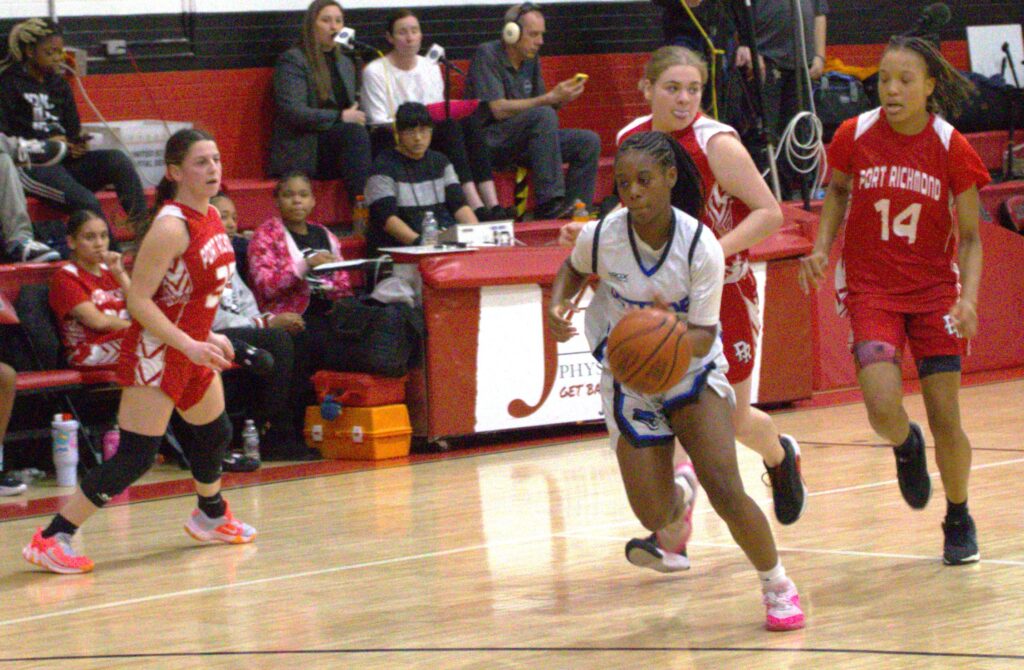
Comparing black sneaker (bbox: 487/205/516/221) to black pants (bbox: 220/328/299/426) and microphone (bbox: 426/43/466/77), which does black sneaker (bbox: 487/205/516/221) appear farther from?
black pants (bbox: 220/328/299/426)

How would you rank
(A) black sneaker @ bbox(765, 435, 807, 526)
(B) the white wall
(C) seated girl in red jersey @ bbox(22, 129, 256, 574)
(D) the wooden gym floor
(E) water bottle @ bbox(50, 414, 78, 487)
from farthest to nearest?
(B) the white wall, (E) water bottle @ bbox(50, 414, 78, 487), (C) seated girl in red jersey @ bbox(22, 129, 256, 574), (A) black sneaker @ bbox(765, 435, 807, 526), (D) the wooden gym floor

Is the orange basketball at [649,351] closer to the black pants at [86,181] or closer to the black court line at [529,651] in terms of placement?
the black court line at [529,651]

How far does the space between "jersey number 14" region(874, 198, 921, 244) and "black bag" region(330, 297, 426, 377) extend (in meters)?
3.71

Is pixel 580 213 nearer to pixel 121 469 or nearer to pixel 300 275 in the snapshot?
pixel 300 275

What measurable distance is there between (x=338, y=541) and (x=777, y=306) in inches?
163

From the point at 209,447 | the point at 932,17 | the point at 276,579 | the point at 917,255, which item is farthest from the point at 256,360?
the point at 932,17

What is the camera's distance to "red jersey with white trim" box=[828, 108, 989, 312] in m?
5.17

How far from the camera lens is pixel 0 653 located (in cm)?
456

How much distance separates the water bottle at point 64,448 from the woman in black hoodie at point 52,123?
1.49 m

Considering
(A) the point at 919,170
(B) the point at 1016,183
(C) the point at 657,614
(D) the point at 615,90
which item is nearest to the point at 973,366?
(B) the point at 1016,183

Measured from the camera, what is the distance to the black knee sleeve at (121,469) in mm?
5805

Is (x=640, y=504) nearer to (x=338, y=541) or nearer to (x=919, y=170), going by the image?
(x=919, y=170)

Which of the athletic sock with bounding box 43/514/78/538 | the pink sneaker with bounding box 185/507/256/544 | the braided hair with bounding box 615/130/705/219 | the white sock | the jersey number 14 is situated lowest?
the pink sneaker with bounding box 185/507/256/544

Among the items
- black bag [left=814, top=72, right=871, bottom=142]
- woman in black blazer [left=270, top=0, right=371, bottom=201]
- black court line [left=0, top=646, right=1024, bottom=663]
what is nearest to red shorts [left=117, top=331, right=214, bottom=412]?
black court line [left=0, top=646, right=1024, bottom=663]
